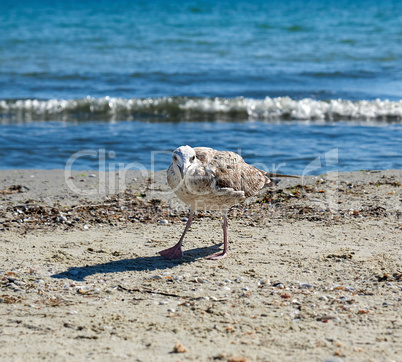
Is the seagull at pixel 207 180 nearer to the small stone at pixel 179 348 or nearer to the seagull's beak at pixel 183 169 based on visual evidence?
the seagull's beak at pixel 183 169

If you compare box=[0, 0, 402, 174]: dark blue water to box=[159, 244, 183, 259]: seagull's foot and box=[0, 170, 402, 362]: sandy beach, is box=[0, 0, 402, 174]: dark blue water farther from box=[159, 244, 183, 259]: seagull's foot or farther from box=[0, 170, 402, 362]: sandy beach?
box=[159, 244, 183, 259]: seagull's foot

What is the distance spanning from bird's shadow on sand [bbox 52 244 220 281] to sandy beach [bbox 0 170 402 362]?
0.02m

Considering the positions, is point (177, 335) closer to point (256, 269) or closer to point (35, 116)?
point (256, 269)

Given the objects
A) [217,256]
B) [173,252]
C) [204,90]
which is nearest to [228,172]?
[217,256]

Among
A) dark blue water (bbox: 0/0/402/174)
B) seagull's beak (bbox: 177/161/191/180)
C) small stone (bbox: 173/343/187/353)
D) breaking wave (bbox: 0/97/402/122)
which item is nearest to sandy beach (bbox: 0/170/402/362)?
small stone (bbox: 173/343/187/353)

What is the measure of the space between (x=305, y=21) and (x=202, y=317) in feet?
93.4

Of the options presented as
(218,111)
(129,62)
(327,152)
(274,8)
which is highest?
(274,8)

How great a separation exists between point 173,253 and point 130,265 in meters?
0.45

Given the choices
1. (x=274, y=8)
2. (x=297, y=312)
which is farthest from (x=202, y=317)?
(x=274, y=8)

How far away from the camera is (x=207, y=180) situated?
516cm

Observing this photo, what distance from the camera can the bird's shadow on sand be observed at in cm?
469

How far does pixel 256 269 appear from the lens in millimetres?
4812

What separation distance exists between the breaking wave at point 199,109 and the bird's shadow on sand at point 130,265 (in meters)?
8.19

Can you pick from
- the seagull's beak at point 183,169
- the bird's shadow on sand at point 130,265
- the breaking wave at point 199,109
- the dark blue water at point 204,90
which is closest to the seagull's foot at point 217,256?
the bird's shadow on sand at point 130,265
